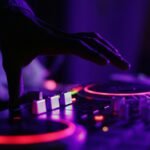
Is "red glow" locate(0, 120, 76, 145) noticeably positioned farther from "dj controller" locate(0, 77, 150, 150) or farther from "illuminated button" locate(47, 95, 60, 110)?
"illuminated button" locate(47, 95, 60, 110)

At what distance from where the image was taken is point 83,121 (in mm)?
618

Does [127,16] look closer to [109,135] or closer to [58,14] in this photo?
[58,14]

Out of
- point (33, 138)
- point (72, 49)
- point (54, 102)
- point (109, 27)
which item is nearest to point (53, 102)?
point (54, 102)

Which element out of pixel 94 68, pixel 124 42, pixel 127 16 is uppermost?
pixel 127 16

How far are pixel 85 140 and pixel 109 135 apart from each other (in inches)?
1.7

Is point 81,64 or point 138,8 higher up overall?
point 138,8

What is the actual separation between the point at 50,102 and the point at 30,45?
130 millimetres

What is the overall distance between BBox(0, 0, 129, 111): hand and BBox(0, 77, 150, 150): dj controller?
0.07 m

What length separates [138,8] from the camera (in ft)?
9.93

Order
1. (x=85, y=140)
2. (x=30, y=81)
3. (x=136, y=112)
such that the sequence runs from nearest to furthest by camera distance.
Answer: (x=85, y=140)
(x=136, y=112)
(x=30, y=81)

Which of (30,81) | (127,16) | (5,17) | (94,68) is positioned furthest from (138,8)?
(5,17)

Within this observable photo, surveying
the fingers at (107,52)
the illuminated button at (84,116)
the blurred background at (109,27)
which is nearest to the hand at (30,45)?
the fingers at (107,52)

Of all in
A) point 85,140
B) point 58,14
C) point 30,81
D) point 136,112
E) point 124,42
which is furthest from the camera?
point 124,42

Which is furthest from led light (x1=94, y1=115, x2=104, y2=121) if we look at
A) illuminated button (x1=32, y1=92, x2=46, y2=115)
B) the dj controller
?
illuminated button (x1=32, y1=92, x2=46, y2=115)
